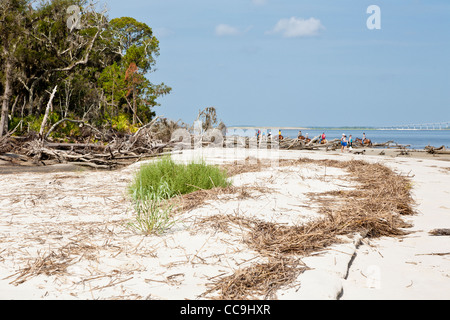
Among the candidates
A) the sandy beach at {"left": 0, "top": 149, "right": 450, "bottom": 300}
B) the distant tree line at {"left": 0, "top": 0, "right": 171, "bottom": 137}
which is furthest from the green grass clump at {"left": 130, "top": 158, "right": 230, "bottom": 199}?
the distant tree line at {"left": 0, "top": 0, "right": 171, "bottom": 137}

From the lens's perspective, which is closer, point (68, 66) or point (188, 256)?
point (188, 256)

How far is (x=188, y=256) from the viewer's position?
356cm

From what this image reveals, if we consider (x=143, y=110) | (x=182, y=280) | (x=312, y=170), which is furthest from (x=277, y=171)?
(x=143, y=110)

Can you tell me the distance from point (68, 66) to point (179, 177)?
81.1 ft

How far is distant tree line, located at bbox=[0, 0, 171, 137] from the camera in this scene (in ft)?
76.9

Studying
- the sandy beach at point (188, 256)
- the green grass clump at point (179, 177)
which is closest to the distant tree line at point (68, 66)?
the green grass clump at point (179, 177)

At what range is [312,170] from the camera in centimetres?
951

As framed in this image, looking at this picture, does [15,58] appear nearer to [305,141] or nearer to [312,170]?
[305,141]

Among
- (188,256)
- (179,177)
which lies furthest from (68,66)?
(188,256)

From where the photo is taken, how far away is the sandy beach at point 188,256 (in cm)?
295

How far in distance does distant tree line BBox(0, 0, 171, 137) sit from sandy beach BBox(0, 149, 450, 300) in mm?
11819

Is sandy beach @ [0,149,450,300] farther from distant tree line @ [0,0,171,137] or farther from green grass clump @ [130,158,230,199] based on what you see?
distant tree line @ [0,0,171,137]

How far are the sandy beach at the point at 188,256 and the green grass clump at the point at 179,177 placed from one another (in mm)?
895

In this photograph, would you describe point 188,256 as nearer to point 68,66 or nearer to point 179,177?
point 179,177
